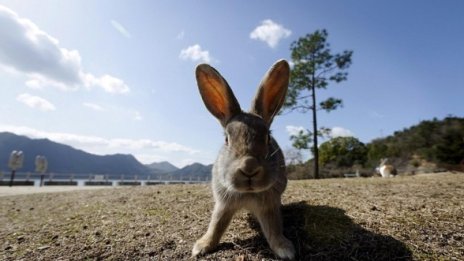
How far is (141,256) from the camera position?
3586mm

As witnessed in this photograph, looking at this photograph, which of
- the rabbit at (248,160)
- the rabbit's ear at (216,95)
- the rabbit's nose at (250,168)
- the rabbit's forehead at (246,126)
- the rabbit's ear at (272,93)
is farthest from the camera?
the rabbit's ear at (272,93)

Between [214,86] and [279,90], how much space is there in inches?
31.2

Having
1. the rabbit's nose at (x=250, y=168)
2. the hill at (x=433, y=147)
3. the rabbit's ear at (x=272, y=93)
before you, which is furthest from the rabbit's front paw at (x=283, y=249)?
the hill at (x=433, y=147)

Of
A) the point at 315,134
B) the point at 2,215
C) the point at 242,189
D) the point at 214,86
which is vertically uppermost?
the point at 315,134

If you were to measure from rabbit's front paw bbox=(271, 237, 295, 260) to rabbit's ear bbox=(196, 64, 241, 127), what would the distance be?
4.76 feet

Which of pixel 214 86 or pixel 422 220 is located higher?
pixel 214 86

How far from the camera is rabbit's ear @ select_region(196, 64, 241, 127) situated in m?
3.71

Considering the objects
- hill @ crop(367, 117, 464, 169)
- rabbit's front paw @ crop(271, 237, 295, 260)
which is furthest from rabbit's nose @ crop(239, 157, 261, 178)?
hill @ crop(367, 117, 464, 169)

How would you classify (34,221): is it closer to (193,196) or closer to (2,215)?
(2,215)

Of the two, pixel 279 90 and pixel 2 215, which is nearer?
pixel 279 90

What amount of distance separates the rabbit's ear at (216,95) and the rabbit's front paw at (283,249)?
1.45 metres

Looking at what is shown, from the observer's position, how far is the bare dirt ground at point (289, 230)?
3.38 m

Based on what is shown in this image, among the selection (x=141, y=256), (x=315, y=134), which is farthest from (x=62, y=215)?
(x=315, y=134)

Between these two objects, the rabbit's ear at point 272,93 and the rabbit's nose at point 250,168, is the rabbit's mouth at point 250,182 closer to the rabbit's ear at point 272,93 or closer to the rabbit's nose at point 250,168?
the rabbit's nose at point 250,168
